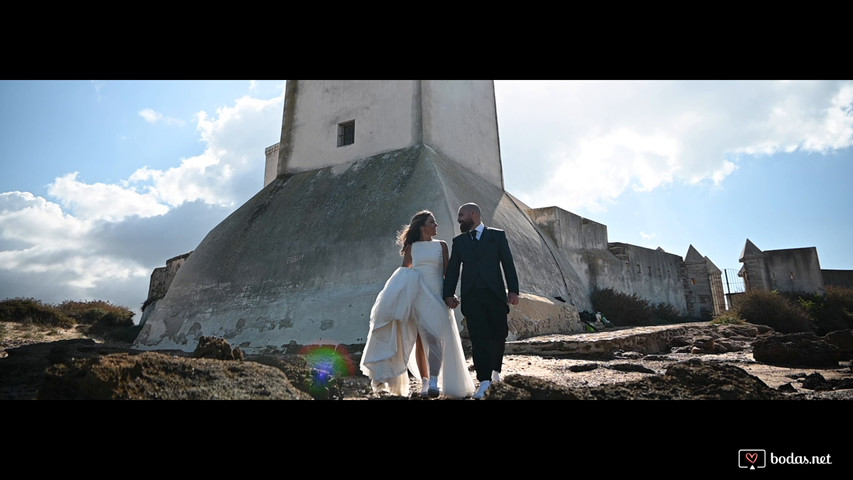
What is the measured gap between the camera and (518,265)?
400 inches

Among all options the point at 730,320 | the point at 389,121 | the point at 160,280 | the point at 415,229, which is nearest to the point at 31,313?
the point at 160,280

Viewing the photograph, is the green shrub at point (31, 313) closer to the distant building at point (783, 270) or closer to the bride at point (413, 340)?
the bride at point (413, 340)

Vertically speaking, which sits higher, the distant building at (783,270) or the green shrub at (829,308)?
the distant building at (783,270)

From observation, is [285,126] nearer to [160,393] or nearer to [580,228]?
[580,228]

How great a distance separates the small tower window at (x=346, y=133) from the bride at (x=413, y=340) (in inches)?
361

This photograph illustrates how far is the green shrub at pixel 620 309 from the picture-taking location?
45.9ft

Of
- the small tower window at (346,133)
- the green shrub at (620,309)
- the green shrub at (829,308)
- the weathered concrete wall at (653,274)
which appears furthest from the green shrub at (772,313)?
the small tower window at (346,133)

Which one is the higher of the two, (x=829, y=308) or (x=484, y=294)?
(x=829, y=308)

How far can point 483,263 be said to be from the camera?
13.2 ft
